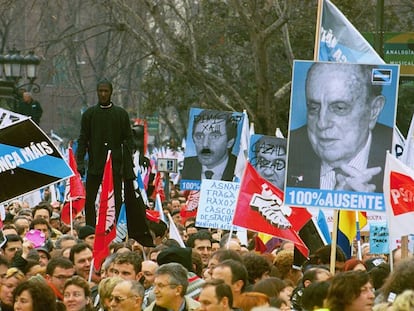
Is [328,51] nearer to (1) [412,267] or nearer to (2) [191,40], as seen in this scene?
(1) [412,267]

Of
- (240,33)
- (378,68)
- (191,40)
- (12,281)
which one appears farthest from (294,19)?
(12,281)

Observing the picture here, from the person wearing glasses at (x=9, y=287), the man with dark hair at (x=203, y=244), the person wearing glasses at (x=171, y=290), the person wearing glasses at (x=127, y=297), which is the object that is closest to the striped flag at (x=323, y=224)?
the man with dark hair at (x=203, y=244)

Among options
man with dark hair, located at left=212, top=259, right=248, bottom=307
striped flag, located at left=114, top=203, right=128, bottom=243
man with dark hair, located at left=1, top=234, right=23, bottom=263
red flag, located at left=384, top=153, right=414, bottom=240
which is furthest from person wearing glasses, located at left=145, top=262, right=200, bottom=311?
striped flag, located at left=114, top=203, right=128, bottom=243

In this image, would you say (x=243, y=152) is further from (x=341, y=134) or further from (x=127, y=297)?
(x=127, y=297)

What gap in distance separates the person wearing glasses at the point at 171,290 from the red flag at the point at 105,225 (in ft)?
9.64

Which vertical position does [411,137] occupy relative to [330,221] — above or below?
above

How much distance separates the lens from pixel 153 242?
1677 cm

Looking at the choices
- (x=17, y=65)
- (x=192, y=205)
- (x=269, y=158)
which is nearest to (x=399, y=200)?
(x=269, y=158)

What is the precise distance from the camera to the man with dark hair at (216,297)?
33.7ft

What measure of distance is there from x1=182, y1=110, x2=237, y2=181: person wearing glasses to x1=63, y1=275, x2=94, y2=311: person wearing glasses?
10249mm

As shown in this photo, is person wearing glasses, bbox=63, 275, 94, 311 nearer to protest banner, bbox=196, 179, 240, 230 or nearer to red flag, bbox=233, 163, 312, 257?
red flag, bbox=233, 163, 312, 257

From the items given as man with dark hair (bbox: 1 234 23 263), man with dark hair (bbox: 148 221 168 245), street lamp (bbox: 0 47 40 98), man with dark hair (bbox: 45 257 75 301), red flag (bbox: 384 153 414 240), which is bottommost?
man with dark hair (bbox: 148 221 168 245)

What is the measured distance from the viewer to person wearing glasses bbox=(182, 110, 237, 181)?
22094mm

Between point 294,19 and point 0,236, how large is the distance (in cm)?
2111
